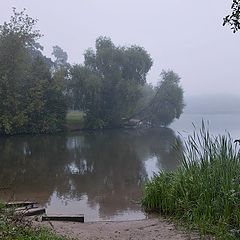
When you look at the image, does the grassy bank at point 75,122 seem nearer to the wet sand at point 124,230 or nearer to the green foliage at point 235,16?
the wet sand at point 124,230

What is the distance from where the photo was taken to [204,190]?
16.5 feet

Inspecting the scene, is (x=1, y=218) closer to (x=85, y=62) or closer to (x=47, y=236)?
(x=47, y=236)

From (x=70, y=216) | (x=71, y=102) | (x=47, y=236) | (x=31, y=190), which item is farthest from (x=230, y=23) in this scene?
(x=71, y=102)

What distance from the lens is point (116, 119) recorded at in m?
29.3

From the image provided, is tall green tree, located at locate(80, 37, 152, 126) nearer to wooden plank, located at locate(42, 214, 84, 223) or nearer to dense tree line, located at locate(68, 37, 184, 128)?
dense tree line, located at locate(68, 37, 184, 128)

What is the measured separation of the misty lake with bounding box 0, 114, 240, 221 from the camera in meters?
7.51

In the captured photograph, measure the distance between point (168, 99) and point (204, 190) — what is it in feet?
82.3

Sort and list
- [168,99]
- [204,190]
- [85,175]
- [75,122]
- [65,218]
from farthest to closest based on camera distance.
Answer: [168,99] < [75,122] < [85,175] < [65,218] < [204,190]

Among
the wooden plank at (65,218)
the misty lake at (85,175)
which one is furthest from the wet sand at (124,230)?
the misty lake at (85,175)

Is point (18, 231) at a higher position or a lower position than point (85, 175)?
→ higher

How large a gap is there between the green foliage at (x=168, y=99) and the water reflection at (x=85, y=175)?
11.8 metres

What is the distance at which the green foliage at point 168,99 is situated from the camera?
29609 millimetres

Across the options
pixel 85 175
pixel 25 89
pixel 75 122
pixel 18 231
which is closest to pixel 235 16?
pixel 18 231

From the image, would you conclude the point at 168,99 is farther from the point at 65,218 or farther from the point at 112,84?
the point at 65,218
